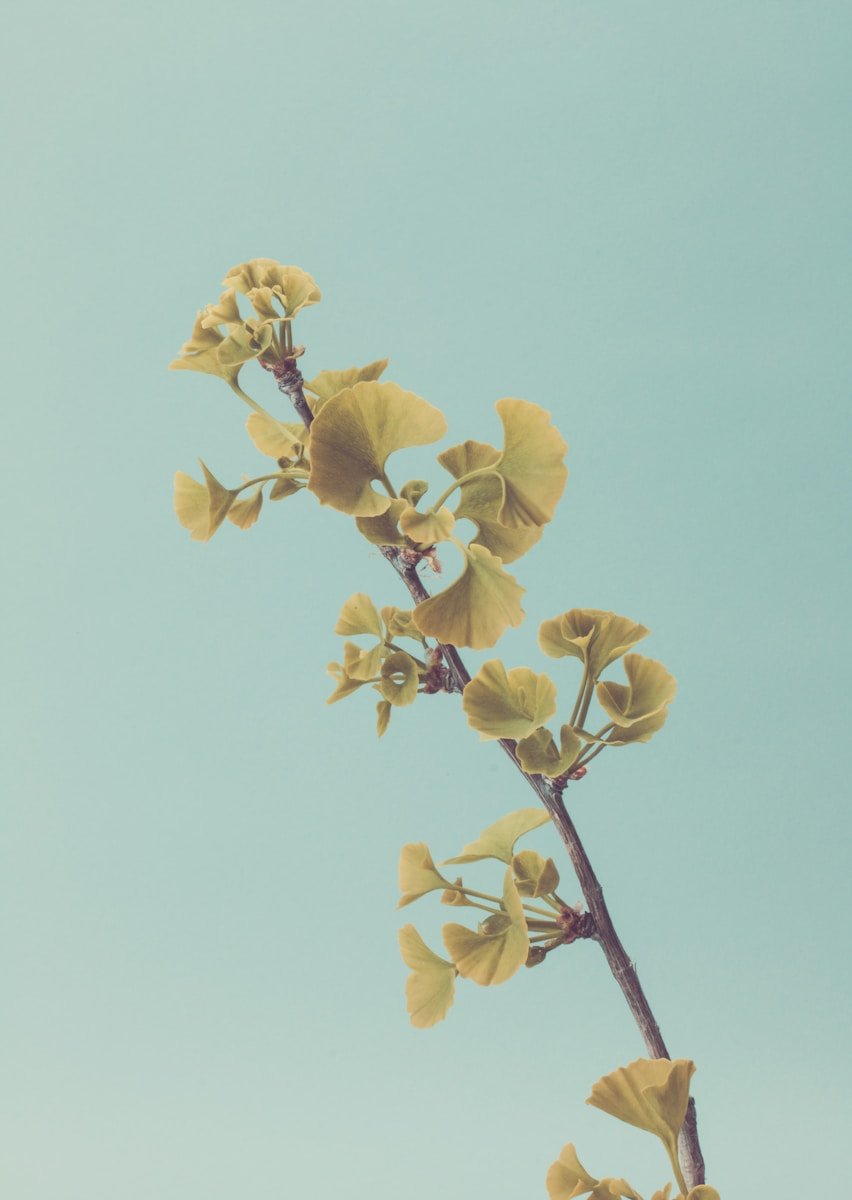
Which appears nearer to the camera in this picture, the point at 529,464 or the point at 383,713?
the point at 529,464

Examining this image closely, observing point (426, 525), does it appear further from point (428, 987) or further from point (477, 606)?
point (428, 987)

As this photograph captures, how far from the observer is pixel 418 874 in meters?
0.64

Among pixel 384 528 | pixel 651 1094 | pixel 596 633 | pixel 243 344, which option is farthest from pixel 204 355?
pixel 651 1094

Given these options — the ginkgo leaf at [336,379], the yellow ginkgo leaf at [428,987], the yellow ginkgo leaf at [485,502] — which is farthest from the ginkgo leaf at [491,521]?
the yellow ginkgo leaf at [428,987]

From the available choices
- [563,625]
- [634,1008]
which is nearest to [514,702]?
[563,625]

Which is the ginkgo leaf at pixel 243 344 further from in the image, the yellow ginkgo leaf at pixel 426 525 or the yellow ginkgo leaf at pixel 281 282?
the yellow ginkgo leaf at pixel 426 525

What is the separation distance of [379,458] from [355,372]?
0.11 meters

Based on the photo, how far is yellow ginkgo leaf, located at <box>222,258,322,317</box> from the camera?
0.61 m

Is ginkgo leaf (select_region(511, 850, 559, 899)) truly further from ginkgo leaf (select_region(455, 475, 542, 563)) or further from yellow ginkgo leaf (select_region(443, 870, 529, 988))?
ginkgo leaf (select_region(455, 475, 542, 563))

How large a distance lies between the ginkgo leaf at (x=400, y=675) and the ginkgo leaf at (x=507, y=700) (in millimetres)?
74

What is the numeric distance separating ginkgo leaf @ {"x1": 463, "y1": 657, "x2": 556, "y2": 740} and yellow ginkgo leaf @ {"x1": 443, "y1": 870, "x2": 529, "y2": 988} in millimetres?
65

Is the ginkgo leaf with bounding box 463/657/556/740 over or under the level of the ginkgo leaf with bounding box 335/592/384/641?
under

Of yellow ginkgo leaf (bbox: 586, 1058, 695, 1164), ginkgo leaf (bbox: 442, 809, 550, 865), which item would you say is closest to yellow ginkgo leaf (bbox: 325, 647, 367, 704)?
ginkgo leaf (bbox: 442, 809, 550, 865)

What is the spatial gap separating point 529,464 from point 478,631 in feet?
0.25
